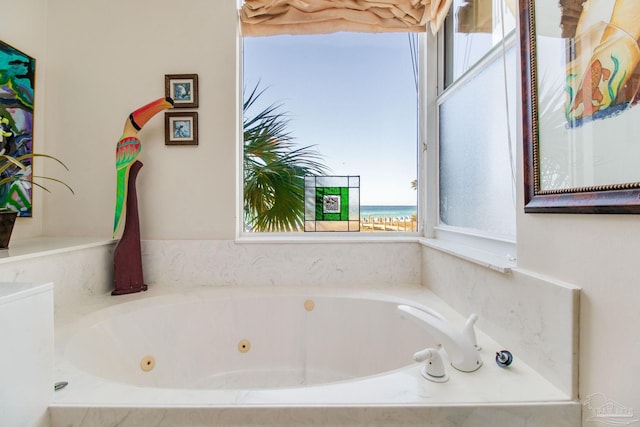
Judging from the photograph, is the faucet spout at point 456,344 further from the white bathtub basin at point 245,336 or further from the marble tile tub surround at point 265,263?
the marble tile tub surround at point 265,263

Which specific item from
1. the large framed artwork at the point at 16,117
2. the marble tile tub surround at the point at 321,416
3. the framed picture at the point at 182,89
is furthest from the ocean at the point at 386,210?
the large framed artwork at the point at 16,117

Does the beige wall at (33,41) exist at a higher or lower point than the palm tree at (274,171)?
higher

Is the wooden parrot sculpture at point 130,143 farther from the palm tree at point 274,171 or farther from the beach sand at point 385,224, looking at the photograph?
the beach sand at point 385,224

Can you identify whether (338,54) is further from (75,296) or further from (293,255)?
(75,296)

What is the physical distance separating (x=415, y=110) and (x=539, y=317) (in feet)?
4.60

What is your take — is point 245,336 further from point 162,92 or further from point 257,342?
point 162,92

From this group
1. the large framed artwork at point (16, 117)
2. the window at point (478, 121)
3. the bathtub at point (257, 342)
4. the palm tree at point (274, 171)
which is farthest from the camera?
the palm tree at point (274, 171)

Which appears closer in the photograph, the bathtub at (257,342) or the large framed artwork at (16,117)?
the bathtub at (257,342)

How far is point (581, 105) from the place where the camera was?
2.20 feet

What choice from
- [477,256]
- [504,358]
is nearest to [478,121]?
[477,256]

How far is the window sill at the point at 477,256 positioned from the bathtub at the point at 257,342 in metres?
0.23

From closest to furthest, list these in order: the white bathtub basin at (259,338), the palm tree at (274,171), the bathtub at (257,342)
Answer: the bathtub at (257,342) → the white bathtub basin at (259,338) → the palm tree at (274,171)

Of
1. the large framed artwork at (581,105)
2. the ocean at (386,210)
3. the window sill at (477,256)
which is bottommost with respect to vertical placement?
the window sill at (477,256)

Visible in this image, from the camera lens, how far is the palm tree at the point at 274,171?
6.07ft
